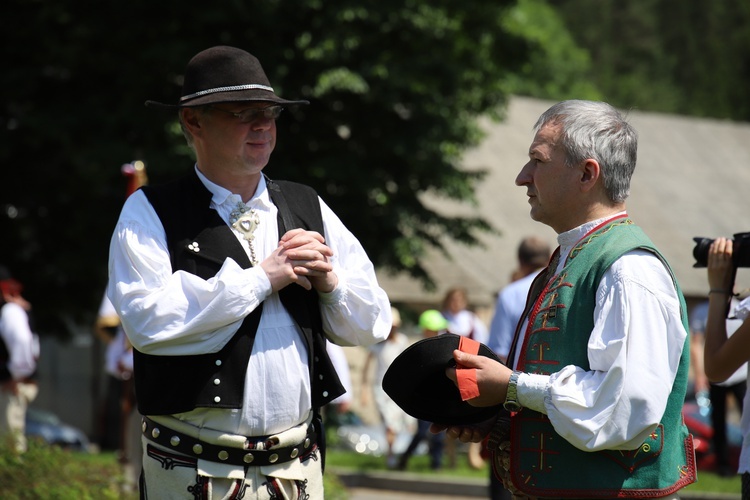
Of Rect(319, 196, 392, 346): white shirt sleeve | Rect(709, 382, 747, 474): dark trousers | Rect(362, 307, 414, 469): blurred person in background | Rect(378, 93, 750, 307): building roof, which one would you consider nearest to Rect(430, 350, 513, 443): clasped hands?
Rect(319, 196, 392, 346): white shirt sleeve

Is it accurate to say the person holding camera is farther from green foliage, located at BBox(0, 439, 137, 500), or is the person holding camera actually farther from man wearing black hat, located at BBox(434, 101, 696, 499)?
green foliage, located at BBox(0, 439, 137, 500)

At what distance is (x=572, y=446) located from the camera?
3182 mm

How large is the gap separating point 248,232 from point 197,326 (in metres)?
0.42

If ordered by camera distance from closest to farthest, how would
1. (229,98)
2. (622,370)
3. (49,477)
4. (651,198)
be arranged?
(622,370), (229,98), (49,477), (651,198)

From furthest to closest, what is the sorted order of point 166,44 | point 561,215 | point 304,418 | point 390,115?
1. point 390,115
2. point 166,44
3. point 304,418
4. point 561,215

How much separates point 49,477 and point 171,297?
3927mm

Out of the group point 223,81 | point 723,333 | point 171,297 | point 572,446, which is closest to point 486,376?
point 572,446

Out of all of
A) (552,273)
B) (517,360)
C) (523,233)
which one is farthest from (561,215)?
(523,233)

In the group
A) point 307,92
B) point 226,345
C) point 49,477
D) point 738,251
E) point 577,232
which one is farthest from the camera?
point 307,92

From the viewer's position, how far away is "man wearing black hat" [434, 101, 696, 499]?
120 inches

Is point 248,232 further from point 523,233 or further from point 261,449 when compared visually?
point 523,233

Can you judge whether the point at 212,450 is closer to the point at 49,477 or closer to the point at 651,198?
the point at 49,477

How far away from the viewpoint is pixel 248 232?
362cm

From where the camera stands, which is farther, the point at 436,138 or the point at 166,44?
the point at 436,138
